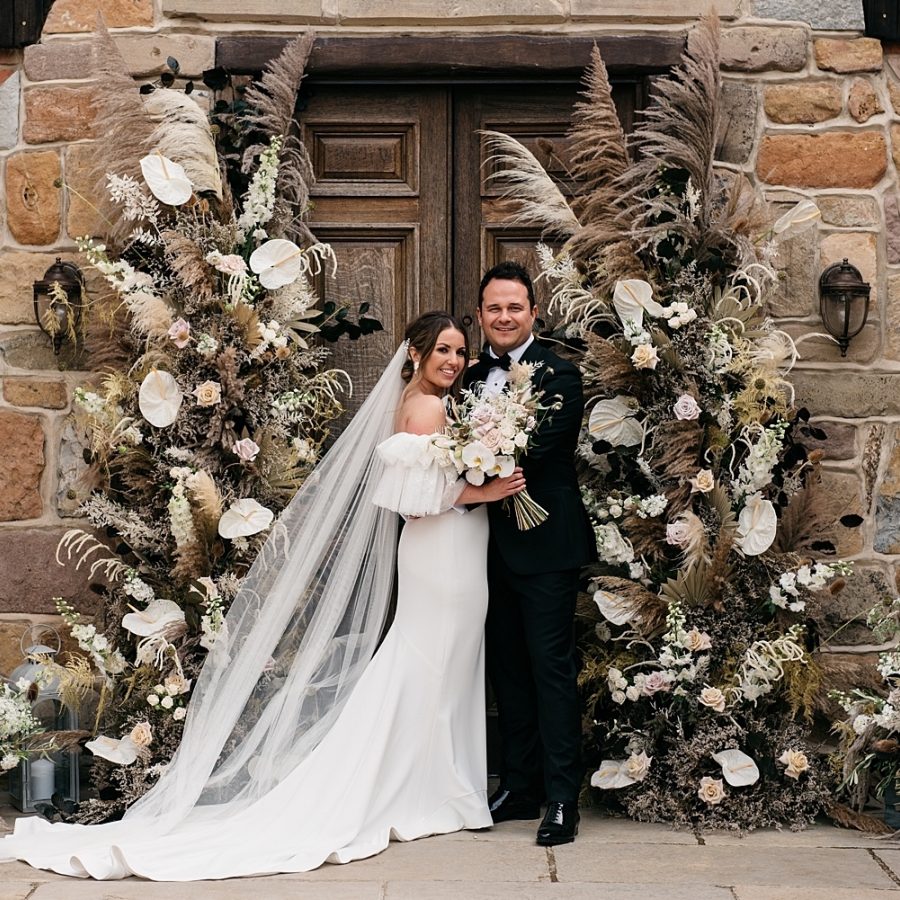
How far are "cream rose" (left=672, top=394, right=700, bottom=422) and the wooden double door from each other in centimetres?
97

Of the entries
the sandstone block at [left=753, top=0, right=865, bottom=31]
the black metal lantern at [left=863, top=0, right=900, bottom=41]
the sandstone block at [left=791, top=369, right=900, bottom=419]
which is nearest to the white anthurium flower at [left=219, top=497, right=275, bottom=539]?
the sandstone block at [left=791, top=369, right=900, bottom=419]

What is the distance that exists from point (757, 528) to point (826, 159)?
5.02 ft

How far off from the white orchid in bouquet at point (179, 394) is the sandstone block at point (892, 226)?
2.18m

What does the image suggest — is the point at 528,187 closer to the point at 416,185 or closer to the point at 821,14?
the point at 416,185

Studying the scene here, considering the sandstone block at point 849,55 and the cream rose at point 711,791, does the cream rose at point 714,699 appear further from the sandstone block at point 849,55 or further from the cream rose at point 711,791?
the sandstone block at point 849,55

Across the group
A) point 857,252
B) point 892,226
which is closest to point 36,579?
point 857,252

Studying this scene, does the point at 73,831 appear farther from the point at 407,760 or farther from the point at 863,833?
the point at 863,833

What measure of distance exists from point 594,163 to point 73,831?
296cm

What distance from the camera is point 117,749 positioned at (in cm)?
460

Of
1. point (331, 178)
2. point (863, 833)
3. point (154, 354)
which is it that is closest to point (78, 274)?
point (154, 354)

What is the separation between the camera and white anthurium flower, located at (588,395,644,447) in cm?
486

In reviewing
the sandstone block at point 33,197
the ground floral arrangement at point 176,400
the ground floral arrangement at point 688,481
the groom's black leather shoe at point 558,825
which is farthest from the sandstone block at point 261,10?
the groom's black leather shoe at point 558,825

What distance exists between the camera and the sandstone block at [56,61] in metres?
5.19

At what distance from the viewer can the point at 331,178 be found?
531cm
